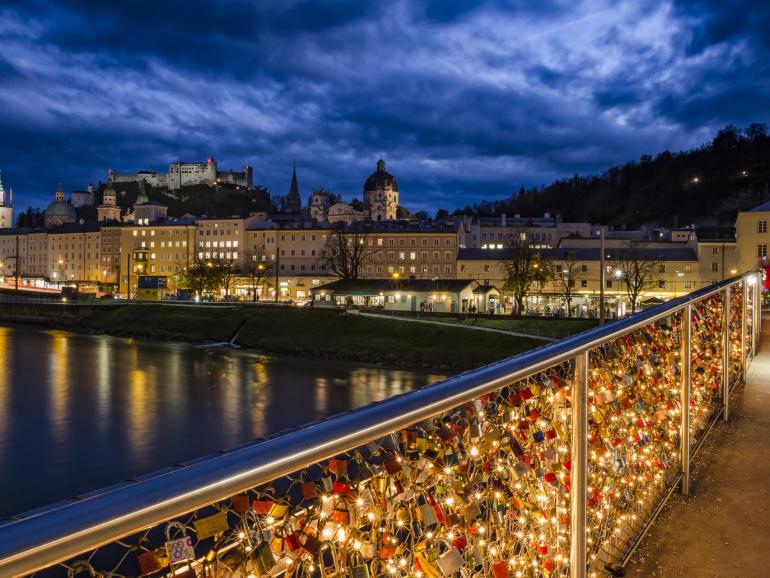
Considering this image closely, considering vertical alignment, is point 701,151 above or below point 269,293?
above

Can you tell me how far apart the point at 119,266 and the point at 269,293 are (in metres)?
39.6

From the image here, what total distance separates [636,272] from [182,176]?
513 ft

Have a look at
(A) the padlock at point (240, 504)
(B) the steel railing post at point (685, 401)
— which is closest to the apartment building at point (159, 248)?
(B) the steel railing post at point (685, 401)

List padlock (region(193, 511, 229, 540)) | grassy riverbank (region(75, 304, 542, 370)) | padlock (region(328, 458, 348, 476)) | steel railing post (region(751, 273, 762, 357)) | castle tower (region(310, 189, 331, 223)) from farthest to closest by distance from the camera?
1. castle tower (region(310, 189, 331, 223))
2. grassy riverbank (region(75, 304, 542, 370))
3. steel railing post (region(751, 273, 762, 357))
4. padlock (region(328, 458, 348, 476))
5. padlock (region(193, 511, 229, 540))

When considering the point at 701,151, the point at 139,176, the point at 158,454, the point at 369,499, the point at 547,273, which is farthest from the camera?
the point at 139,176

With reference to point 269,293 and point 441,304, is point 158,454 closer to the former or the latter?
point 441,304

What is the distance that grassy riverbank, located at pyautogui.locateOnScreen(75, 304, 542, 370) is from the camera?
4238cm

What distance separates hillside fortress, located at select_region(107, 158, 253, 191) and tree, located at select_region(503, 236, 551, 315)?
139 metres

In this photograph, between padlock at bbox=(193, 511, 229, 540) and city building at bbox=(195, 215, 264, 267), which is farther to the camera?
city building at bbox=(195, 215, 264, 267)

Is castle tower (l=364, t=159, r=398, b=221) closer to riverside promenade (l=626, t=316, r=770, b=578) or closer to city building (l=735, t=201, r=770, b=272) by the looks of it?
city building (l=735, t=201, r=770, b=272)

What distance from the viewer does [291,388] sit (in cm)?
3397

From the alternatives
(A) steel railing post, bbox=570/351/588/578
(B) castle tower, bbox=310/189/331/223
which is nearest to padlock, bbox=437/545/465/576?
(A) steel railing post, bbox=570/351/588/578

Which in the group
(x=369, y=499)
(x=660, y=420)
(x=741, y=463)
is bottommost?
(x=741, y=463)

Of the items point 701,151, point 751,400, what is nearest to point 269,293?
point 751,400
